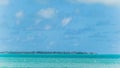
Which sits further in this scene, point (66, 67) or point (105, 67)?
point (105, 67)

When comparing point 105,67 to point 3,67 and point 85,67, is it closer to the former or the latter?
point 85,67

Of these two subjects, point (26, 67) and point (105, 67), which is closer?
point (26, 67)

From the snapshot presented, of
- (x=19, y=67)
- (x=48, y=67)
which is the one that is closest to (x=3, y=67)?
(x=19, y=67)

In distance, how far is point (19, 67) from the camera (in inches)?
791

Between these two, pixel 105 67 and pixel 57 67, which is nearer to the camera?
pixel 57 67

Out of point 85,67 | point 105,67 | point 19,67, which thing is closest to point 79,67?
point 85,67

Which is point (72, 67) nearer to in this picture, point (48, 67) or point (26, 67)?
point (48, 67)

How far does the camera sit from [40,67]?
64.8 feet

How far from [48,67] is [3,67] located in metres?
2.52

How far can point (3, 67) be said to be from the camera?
65.2ft

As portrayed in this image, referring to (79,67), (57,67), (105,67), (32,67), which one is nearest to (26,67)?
(32,67)

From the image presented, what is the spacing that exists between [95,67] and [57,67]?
2.36 meters

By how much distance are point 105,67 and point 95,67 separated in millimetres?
838

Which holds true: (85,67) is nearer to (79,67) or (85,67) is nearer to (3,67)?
(79,67)
